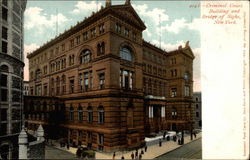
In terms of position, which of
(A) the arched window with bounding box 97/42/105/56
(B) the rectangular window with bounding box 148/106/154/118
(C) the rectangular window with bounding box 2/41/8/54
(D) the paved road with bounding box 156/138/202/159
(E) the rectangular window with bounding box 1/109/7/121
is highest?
(A) the arched window with bounding box 97/42/105/56

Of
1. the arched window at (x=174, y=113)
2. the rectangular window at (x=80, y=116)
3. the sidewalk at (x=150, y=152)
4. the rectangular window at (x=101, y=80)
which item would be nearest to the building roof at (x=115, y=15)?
the rectangular window at (x=101, y=80)

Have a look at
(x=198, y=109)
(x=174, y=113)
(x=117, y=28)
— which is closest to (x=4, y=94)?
(x=117, y=28)

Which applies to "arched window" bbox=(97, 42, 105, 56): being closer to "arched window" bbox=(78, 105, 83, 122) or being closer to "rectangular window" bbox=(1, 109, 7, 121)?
"arched window" bbox=(78, 105, 83, 122)

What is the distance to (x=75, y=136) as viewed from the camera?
557 inches

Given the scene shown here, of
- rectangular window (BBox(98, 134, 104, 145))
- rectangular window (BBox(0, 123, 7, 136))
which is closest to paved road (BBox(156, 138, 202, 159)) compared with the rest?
rectangular window (BBox(98, 134, 104, 145))

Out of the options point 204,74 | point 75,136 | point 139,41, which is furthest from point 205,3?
point 75,136

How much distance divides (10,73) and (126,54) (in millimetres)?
7455

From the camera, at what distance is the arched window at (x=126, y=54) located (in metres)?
13.7

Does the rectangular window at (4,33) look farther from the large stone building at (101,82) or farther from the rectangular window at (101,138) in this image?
the rectangular window at (101,138)

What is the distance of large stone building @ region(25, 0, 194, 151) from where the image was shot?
43.4 feet

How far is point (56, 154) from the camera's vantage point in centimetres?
1184

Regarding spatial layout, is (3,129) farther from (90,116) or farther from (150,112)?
(150,112)

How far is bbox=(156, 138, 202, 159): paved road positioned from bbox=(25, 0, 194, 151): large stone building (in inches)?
68.7

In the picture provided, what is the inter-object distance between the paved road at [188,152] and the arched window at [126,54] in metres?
7.22
